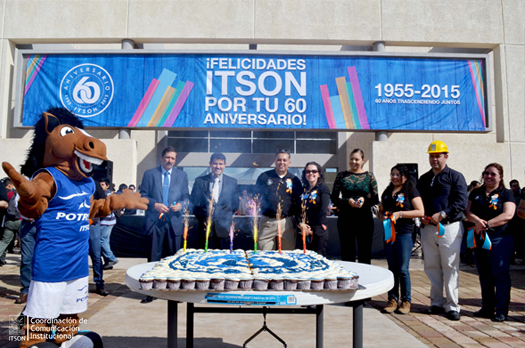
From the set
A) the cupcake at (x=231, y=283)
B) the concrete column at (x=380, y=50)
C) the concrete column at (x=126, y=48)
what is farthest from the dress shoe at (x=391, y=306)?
the concrete column at (x=126, y=48)

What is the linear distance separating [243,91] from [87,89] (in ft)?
15.7

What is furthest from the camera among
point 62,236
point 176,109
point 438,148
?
point 176,109

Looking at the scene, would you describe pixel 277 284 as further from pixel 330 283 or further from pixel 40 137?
pixel 40 137

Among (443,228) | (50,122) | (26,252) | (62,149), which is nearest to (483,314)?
(443,228)

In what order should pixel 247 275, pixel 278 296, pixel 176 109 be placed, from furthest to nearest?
pixel 176 109, pixel 247 275, pixel 278 296

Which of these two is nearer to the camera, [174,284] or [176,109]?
[174,284]

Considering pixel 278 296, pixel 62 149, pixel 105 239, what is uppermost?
pixel 62 149

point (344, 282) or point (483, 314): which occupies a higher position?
point (344, 282)

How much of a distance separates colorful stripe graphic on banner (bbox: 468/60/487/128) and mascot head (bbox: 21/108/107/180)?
39.5 ft

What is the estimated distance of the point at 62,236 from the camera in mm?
2686

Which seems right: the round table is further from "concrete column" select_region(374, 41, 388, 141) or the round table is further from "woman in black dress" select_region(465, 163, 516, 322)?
"concrete column" select_region(374, 41, 388, 141)

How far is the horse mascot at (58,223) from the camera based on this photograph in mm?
2566

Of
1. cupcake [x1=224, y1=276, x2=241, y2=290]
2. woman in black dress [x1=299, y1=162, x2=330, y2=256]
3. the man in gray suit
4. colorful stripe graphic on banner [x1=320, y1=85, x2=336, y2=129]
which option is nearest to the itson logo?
colorful stripe graphic on banner [x1=320, y1=85, x2=336, y2=129]

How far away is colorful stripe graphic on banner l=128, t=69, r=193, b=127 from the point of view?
11430 millimetres
